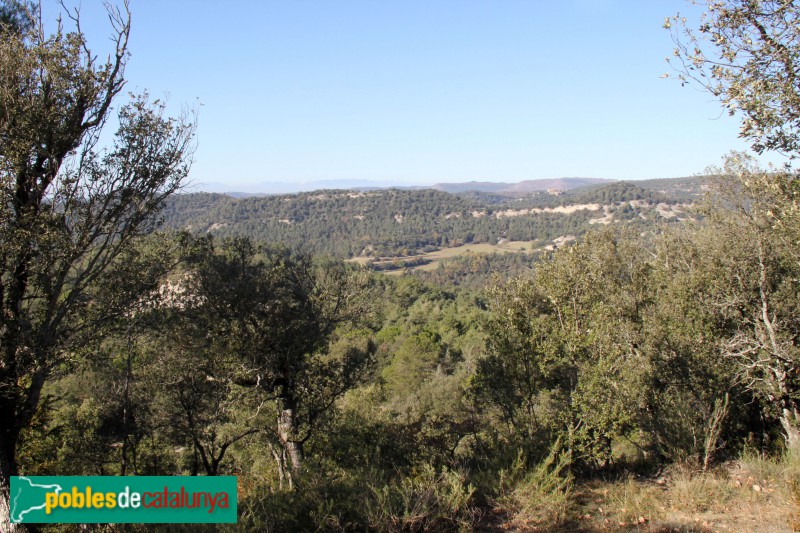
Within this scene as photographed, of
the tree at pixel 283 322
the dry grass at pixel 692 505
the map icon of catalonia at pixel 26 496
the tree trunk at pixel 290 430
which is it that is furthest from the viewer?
the tree trunk at pixel 290 430

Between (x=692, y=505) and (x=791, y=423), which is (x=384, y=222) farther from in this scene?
(x=692, y=505)

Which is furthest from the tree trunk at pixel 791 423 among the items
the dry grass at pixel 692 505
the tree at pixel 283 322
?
the tree at pixel 283 322

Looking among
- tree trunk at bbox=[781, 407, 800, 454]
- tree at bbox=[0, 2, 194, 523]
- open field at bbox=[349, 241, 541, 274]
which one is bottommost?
open field at bbox=[349, 241, 541, 274]

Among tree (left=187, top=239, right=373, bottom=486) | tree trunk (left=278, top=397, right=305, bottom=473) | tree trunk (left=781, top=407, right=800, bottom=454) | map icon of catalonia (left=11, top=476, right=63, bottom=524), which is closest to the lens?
map icon of catalonia (left=11, top=476, right=63, bottom=524)

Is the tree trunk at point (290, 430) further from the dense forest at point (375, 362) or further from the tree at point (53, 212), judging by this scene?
the tree at point (53, 212)

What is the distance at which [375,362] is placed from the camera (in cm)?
1393

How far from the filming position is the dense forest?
231 inches

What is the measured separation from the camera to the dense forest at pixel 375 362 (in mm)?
5875

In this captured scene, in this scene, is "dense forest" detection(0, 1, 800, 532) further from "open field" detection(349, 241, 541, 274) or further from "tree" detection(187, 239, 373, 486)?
"open field" detection(349, 241, 541, 274)

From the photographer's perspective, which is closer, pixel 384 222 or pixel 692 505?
pixel 692 505

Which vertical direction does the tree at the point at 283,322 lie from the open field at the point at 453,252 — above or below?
above

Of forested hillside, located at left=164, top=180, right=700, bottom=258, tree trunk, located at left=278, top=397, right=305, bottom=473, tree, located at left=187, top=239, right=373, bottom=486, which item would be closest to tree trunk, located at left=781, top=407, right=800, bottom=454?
tree, located at left=187, top=239, right=373, bottom=486

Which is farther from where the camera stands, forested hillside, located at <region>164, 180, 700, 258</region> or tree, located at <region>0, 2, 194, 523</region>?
forested hillside, located at <region>164, 180, 700, 258</region>

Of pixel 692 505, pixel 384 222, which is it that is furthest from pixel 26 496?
pixel 384 222
